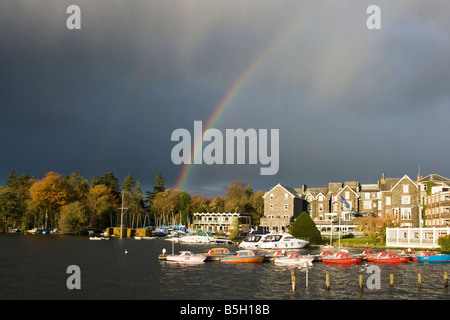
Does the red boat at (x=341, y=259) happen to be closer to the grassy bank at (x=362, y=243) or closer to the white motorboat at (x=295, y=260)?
the white motorboat at (x=295, y=260)

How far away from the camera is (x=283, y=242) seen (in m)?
85.4

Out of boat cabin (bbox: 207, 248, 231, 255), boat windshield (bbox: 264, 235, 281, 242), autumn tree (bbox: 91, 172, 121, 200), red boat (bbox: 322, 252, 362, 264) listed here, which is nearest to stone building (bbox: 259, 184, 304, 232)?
boat windshield (bbox: 264, 235, 281, 242)

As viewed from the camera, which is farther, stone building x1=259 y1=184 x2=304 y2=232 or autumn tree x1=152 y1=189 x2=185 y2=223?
autumn tree x1=152 y1=189 x2=185 y2=223

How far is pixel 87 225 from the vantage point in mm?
159625

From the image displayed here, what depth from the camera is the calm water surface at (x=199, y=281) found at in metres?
36.5

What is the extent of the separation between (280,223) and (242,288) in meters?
83.1

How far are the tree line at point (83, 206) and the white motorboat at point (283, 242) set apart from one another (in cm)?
6313

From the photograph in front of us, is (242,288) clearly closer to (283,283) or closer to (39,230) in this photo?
(283,283)

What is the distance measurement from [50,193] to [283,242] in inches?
3777

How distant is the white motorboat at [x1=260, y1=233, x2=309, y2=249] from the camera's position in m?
84.3

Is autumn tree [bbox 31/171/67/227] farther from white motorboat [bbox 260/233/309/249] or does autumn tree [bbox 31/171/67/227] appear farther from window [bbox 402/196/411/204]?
window [bbox 402/196/411/204]

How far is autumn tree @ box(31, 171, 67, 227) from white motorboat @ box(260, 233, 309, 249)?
88797 mm
